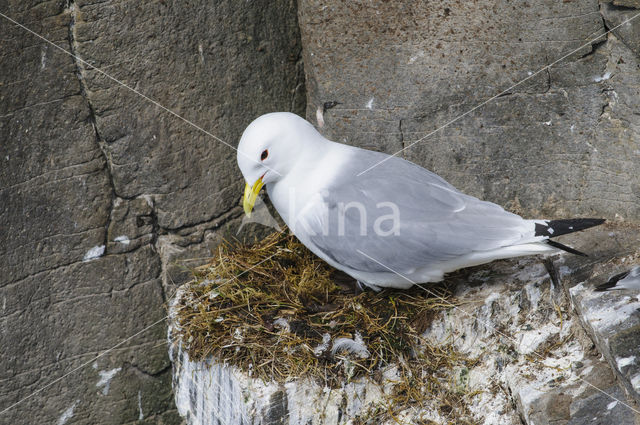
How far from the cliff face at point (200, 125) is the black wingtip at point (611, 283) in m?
0.41

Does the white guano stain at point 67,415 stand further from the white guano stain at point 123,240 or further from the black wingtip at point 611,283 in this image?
the black wingtip at point 611,283

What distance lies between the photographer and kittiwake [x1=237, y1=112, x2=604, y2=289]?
2.07 m

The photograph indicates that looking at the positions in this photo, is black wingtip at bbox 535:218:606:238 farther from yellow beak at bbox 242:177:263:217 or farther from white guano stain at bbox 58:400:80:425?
white guano stain at bbox 58:400:80:425

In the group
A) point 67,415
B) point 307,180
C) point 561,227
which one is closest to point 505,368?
point 561,227

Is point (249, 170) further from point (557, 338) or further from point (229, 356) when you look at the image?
point (557, 338)

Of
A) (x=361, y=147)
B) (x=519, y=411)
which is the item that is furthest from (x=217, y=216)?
(x=519, y=411)

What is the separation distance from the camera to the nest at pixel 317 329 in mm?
2137

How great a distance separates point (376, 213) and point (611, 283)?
0.78 metres

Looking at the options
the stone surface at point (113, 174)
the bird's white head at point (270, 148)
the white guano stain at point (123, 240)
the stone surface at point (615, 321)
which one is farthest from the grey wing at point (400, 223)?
the white guano stain at point (123, 240)

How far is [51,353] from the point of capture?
247cm

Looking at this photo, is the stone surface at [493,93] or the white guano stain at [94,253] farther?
the white guano stain at [94,253]

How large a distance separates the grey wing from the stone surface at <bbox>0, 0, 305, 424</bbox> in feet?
1.94

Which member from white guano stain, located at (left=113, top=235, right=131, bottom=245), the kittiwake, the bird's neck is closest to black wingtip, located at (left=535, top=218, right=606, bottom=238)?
the kittiwake

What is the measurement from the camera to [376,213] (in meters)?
2.13
